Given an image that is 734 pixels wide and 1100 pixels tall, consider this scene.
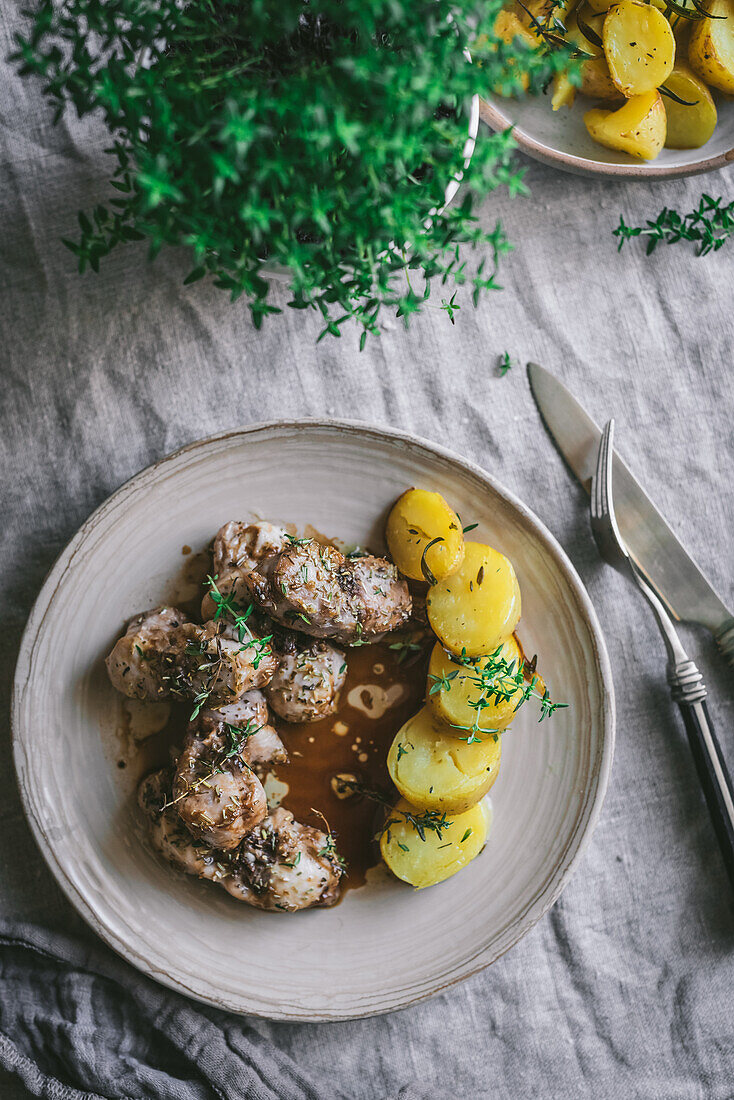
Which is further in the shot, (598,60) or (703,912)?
(703,912)

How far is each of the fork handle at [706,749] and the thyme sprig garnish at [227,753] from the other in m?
1.08

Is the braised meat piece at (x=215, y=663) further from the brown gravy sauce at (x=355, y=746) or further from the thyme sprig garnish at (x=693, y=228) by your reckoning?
the thyme sprig garnish at (x=693, y=228)

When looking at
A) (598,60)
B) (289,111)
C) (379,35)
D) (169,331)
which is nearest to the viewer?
(289,111)

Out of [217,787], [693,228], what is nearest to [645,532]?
[693,228]

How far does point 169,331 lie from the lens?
2.22m

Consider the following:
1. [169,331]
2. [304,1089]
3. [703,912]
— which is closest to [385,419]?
[169,331]

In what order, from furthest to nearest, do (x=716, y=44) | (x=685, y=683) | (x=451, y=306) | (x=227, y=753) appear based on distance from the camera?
(x=685, y=683) → (x=716, y=44) → (x=227, y=753) → (x=451, y=306)

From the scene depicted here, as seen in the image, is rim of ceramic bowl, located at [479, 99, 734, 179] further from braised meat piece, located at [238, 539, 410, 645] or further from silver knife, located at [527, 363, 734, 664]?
braised meat piece, located at [238, 539, 410, 645]

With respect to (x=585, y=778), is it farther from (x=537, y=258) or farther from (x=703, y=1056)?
(x=537, y=258)

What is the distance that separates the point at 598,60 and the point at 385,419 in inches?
39.0

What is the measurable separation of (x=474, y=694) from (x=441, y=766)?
0.61ft

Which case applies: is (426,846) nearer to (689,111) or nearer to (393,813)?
(393,813)

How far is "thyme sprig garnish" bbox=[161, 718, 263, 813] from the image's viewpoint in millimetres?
1857

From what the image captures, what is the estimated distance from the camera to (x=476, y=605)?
6.38 feet
